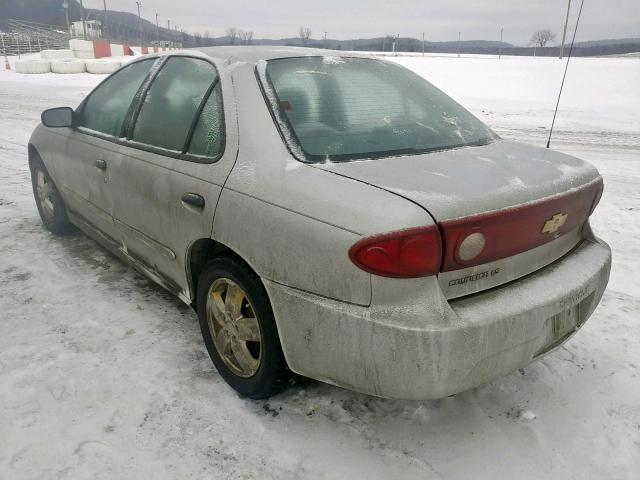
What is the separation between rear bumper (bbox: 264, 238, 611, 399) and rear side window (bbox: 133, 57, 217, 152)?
1.12 meters

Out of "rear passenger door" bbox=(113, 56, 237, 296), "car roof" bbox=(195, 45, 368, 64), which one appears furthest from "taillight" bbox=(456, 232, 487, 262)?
"car roof" bbox=(195, 45, 368, 64)

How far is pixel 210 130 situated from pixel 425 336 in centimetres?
144

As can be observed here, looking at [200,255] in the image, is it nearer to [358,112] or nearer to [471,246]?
[358,112]

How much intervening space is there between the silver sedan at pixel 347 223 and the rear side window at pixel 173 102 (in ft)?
0.04

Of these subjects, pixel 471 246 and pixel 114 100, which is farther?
pixel 114 100

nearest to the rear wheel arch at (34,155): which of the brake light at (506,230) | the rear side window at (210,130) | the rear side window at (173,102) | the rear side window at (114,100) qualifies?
the rear side window at (114,100)

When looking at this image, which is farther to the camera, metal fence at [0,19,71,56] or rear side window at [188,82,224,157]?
metal fence at [0,19,71,56]

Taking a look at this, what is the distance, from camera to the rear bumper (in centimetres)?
179

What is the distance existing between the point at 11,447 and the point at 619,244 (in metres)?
4.48

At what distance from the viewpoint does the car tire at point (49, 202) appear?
4.33m

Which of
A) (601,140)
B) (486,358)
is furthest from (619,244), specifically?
(601,140)

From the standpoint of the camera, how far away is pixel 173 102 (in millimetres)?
2877

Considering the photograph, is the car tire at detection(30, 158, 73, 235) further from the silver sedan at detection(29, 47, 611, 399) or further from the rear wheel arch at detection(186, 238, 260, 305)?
the rear wheel arch at detection(186, 238, 260, 305)

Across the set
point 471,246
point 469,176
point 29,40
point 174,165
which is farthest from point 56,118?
point 29,40
